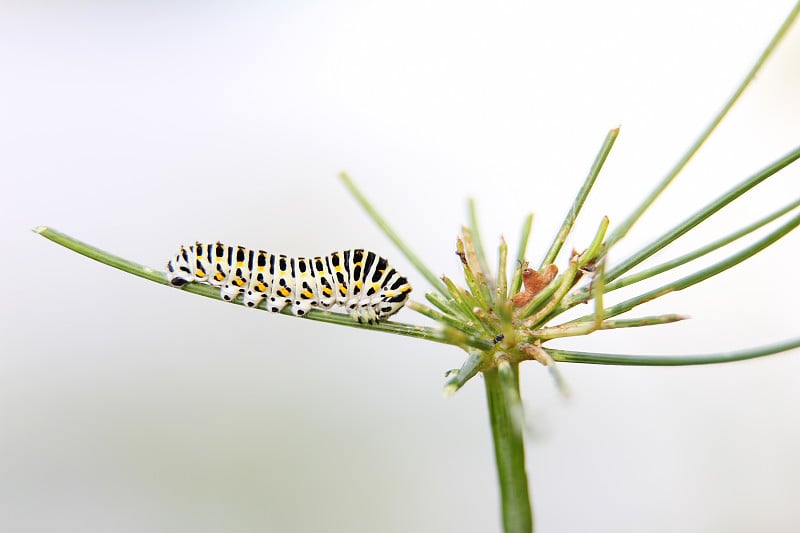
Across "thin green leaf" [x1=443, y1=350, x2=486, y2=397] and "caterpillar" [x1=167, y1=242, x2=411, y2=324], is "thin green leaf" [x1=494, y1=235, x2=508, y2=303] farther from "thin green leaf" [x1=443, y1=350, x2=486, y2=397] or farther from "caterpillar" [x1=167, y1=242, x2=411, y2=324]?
"caterpillar" [x1=167, y1=242, x2=411, y2=324]

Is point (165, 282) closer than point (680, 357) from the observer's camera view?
No

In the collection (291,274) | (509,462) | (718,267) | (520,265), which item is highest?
(291,274)

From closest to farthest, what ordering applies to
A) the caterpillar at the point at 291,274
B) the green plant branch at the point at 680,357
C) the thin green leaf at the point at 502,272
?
the green plant branch at the point at 680,357 < the thin green leaf at the point at 502,272 < the caterpillar at the point at 291,274

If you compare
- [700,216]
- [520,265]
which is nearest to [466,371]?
[520,265]

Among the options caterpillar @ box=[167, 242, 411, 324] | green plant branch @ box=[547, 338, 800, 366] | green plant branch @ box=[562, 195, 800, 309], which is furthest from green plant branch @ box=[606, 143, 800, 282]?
caterpillar @ box=[167, 242, 411, 324]

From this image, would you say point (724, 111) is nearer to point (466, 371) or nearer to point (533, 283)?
point (533, 283)

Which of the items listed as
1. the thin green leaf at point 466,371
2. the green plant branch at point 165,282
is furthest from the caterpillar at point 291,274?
the thin green leaf at point 466,371

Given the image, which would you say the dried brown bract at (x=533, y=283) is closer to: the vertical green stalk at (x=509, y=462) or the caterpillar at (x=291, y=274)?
the vertical green stalk at (x=509, y=462)
